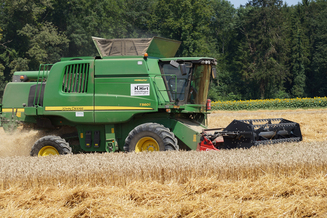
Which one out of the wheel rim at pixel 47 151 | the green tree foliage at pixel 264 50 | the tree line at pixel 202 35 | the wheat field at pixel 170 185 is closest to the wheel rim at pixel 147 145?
the wheat field at pixel 170 185

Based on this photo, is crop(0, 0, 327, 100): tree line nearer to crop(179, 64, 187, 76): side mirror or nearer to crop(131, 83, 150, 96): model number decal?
crop(131, 83, 150, 96): model number decal

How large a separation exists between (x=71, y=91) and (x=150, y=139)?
2392 millimetres

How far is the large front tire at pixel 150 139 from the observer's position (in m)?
7.47

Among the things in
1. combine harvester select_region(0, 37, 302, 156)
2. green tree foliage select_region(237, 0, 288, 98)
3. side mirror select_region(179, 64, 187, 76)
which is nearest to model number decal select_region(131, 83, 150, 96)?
combine harvester select_region(0, 37, 302, 156)

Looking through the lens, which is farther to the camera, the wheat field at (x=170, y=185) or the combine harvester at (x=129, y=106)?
the combine harvester at (x=129, y=106)

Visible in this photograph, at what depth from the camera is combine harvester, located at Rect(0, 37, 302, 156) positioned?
25.8 feet

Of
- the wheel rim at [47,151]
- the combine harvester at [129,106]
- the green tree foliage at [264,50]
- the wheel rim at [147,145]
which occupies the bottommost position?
the wheel rim at [47,151]

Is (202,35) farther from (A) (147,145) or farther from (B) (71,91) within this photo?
(A) (147,145)

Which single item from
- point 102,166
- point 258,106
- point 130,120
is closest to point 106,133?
point 130,120

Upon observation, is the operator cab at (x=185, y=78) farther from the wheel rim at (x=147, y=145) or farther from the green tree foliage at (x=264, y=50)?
the green tree foliage at (x=264, y=50)

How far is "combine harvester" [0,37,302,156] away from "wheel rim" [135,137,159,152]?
0.08ft

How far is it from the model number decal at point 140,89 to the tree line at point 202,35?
2604 cm

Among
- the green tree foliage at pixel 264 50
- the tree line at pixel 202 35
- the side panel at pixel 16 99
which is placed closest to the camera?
the side panel at pixel 16 99

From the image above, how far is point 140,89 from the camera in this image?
26.4 ft
